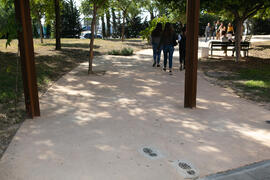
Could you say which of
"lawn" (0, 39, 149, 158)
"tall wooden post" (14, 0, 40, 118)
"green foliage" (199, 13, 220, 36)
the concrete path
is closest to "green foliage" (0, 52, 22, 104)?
"lawn" (0, 39, 149, 158)

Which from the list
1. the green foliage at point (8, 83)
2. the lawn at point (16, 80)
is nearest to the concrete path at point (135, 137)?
the lawn at point (16, 80)

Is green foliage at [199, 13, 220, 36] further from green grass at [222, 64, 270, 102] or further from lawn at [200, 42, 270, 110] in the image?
green grass at [222, 64, 270, 102]

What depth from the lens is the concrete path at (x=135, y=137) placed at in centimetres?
356

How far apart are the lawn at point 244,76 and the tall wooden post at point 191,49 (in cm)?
174

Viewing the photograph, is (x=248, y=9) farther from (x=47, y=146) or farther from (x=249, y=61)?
(x=47, y=146)

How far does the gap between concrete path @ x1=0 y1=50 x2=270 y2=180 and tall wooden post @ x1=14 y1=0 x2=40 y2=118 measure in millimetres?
339

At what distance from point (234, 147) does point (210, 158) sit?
564mm

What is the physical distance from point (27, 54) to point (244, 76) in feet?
23.4

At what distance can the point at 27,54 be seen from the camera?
16.7 feet

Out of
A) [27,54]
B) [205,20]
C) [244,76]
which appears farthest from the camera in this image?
[205,20]

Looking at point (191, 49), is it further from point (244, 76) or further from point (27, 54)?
point (244, 76)

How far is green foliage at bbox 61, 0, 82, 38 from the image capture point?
103 feet

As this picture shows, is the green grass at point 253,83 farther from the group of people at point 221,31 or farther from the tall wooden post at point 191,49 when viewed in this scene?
the group of people at point 221,31

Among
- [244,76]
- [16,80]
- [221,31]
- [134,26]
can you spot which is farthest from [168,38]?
[134,26]
